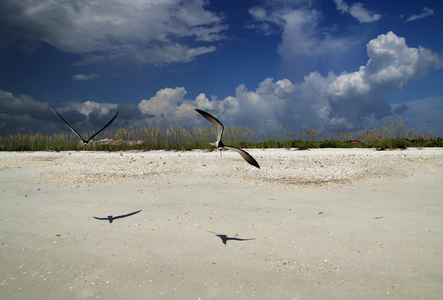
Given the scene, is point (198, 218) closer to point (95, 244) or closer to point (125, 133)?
point (95, 244)

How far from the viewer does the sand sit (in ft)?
10.2

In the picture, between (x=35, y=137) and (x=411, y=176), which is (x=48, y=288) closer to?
(x=411, y=176)

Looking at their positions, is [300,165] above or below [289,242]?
above

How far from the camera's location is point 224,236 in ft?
13.7

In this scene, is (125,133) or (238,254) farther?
(125,133)

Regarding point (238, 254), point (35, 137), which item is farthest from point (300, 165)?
point (35, 137)

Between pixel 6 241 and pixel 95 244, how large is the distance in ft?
4.06

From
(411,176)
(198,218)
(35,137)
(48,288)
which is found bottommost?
(48,288)

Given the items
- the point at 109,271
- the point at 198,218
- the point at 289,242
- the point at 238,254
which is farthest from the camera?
the point at 198,218

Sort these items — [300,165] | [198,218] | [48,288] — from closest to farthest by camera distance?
[48,288], [198,218], [300,165]

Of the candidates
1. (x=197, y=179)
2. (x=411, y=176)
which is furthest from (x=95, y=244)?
(x=411, y=176)

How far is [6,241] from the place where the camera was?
13.5ft

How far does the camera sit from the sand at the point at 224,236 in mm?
A: 3115

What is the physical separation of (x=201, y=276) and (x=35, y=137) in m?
16.2
